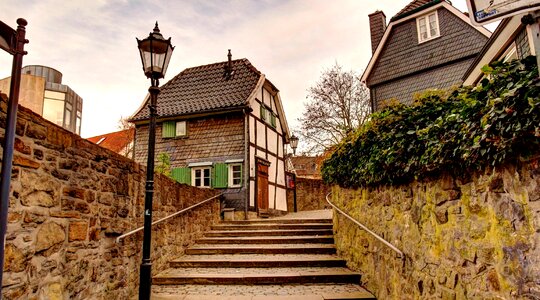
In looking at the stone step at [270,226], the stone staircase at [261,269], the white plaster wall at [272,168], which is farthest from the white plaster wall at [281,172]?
the stone staircase at [261,269]

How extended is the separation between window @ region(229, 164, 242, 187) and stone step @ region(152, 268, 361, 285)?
21.2 feet

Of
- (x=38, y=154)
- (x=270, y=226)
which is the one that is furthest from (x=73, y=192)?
(x=270, y=226)

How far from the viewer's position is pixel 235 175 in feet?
40.5

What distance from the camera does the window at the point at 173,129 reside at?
13.3 metres

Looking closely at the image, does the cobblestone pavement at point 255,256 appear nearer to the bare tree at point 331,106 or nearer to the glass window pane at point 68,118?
the glass window pane at point 68,118

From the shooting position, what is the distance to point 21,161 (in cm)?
263

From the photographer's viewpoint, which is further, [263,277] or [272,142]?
[272,142]

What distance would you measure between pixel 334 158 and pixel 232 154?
637 cm

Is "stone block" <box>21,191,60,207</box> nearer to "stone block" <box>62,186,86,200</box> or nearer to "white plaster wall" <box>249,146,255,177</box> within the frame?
"stone block" <box>62,186,86,200</box>

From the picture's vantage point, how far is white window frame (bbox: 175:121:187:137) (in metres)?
13.2

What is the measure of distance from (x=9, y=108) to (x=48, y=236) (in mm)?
1719

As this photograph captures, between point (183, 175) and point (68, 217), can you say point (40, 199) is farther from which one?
point (183, 175)

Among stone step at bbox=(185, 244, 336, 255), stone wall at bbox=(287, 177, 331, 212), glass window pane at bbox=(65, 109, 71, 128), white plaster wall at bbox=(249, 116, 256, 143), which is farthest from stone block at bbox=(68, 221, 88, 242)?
stone wall at bbox=(287, 177, 331, 212)

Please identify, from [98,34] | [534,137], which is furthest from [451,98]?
[98,34]
